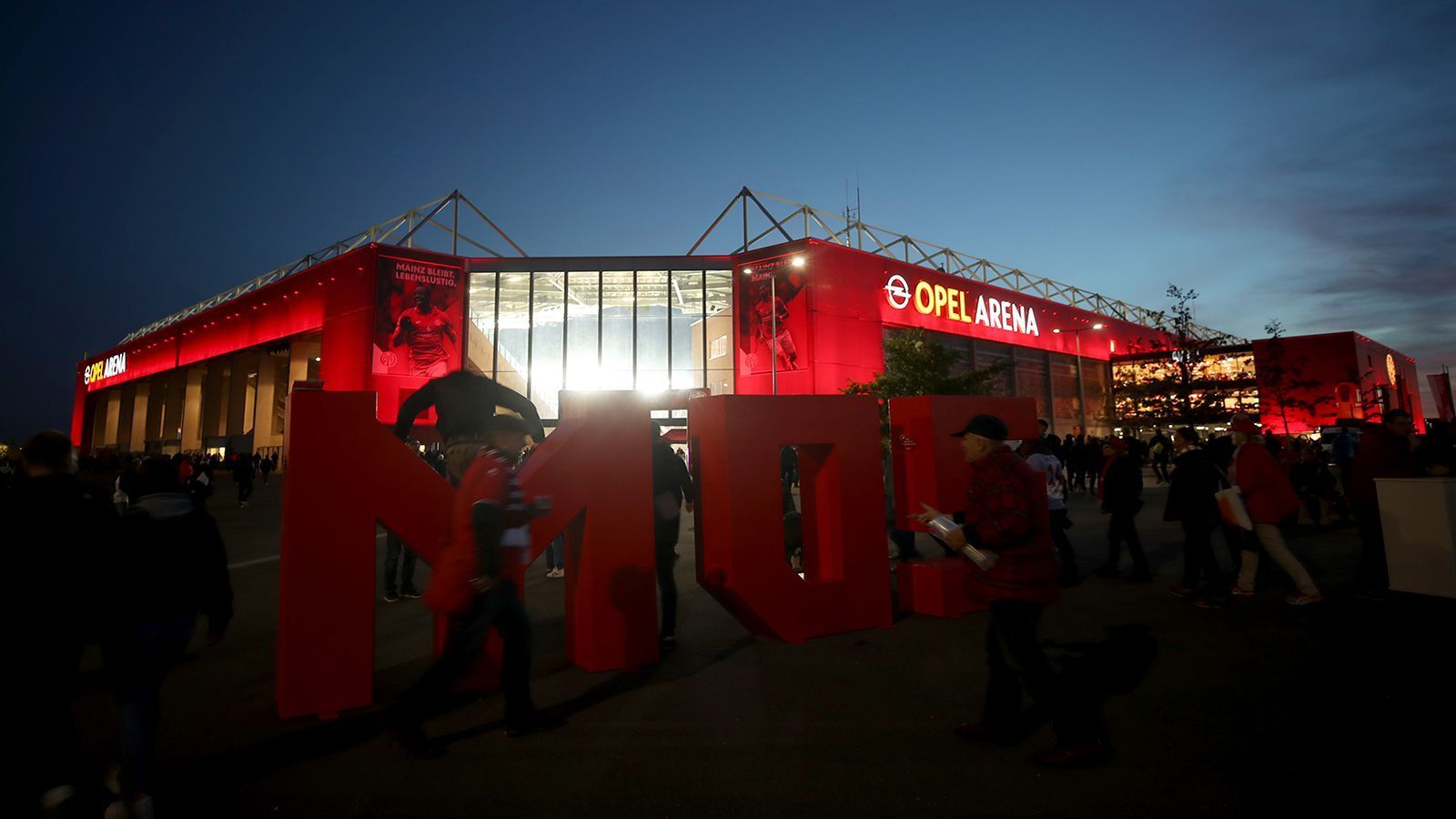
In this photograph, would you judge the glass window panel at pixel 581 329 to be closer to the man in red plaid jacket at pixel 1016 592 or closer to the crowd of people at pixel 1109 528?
the crowd of people at pixel 1109 528

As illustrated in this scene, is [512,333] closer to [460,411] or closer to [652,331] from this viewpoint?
[652,331]

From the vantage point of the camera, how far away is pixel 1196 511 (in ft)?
22.2

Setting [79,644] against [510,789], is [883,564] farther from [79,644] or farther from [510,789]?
[79,644]

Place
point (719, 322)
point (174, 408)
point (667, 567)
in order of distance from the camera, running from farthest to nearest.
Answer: point (174, 408), point (719, 322), point (667, 567)

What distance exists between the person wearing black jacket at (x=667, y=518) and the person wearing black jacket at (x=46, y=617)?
3265mm

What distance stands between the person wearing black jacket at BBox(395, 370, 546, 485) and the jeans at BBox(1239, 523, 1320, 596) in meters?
6.61

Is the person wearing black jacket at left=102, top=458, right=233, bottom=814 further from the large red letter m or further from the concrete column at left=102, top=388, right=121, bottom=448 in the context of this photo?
the concrete column at left=102, top=388, right=121, bottom=448

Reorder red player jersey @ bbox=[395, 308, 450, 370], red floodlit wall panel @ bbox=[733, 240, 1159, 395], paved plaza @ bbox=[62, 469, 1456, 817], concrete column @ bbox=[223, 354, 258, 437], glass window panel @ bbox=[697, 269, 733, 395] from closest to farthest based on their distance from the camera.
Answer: paved plaza @ bbox=[62, 469, 1456, 817] → red floodlit wall panel @ bbox=[733, 240, 1159, 395] → red player jersey @ bbox=[395, 308, 450, 370] → glass window panel @ bbox=[697, 269, 733, 395] → concrete column @ bbox=[223, 354, 258, 437]

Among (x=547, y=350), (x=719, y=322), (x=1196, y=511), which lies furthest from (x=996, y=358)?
(x=1196, y=511)

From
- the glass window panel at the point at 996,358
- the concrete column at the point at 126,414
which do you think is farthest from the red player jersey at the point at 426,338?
the concrete column at the point at 126,414

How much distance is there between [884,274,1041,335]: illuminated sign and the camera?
1153 inches

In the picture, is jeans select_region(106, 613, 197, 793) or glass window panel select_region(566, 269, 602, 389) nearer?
jeans select_region(106, 613, 197, 793)

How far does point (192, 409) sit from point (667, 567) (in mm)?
53499

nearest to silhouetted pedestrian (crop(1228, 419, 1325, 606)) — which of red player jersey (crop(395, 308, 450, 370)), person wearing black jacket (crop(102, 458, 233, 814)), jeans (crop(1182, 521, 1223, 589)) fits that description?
jeans (crop(1182, 521, 1223, 589))
